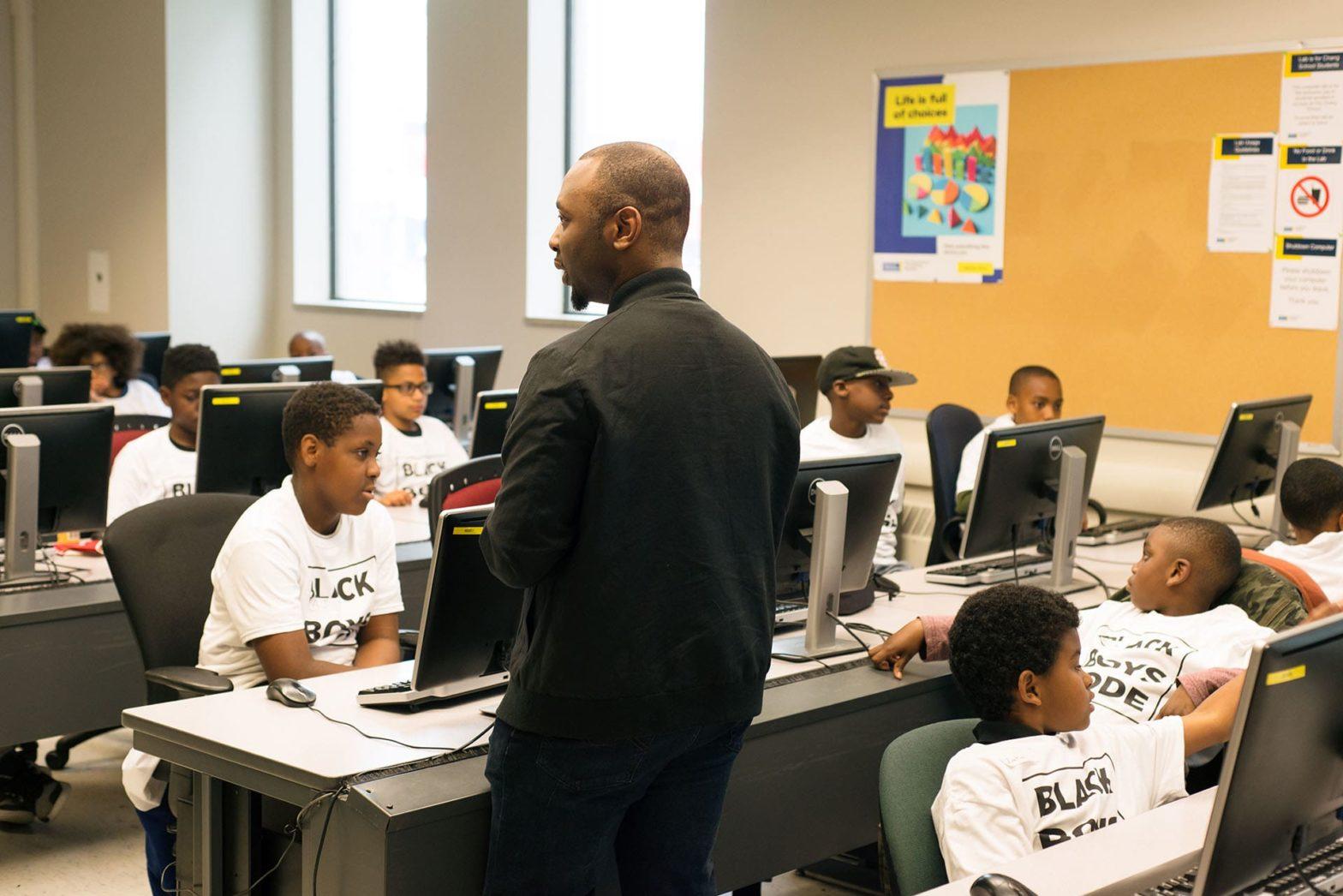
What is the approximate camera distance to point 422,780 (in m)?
2.05

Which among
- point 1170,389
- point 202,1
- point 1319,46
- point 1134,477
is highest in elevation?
point 202,1

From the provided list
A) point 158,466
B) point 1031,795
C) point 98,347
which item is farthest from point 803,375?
point 1031,795

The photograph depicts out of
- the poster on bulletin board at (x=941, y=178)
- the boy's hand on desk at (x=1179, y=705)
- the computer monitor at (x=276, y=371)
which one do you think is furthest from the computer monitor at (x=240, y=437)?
the poster on bulletin board at (x=941, y=178)

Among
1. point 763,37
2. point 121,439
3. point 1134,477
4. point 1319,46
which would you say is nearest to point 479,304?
point 763,37

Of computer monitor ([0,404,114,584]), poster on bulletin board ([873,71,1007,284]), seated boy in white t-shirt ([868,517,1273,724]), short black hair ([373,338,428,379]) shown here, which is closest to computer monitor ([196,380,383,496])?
computer monitor ([0,404,114,584])

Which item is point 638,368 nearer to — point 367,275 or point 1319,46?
point 1319,46

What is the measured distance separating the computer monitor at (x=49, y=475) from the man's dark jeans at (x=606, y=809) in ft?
6.56

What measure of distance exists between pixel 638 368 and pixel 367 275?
6.72 meters

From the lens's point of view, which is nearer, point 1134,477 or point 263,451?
point 263,451

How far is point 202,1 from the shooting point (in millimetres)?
7965

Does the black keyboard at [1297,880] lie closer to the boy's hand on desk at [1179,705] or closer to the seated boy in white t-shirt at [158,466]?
the boy's hand on desk at [1179,705]

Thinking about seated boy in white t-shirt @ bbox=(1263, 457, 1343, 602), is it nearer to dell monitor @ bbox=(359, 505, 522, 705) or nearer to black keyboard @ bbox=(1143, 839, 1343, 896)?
black keyboard @ bbox=(1143, 839, 1343, 896)

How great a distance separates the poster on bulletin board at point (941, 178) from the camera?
5.33 meters

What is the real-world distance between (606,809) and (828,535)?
1.08 metres
